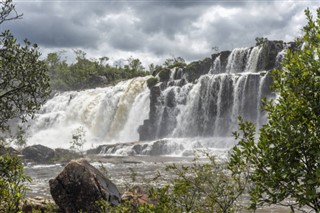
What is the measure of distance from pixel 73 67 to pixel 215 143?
8739 cm

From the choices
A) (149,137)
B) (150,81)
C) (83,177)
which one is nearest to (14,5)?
(83,177)

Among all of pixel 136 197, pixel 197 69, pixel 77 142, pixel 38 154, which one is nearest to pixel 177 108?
pixel 197 69

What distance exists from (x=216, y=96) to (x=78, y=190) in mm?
40685

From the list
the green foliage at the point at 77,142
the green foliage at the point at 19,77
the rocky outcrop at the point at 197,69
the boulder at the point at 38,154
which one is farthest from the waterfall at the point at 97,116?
the green foliage at the point at 19,77

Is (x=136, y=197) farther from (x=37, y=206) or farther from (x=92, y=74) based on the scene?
(x=92, y=74)

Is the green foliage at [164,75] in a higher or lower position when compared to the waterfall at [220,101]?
higher

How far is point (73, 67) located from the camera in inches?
4921

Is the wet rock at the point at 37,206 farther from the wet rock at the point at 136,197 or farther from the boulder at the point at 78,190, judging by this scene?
the wet rock at the point at 136,197

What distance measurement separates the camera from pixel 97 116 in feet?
233

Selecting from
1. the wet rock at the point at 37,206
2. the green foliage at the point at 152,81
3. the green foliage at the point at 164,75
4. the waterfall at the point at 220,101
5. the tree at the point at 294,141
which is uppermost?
the green foliage at the point at 164,75

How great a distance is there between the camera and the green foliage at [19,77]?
31.7ft

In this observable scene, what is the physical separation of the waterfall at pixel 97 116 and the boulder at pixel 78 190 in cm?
4884

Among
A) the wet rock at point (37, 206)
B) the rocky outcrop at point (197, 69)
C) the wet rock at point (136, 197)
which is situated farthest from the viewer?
the rocky outcrop at point (197, 69)

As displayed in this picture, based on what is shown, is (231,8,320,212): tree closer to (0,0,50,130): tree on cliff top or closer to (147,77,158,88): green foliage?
(0,0,50,130): tree on cliff top
